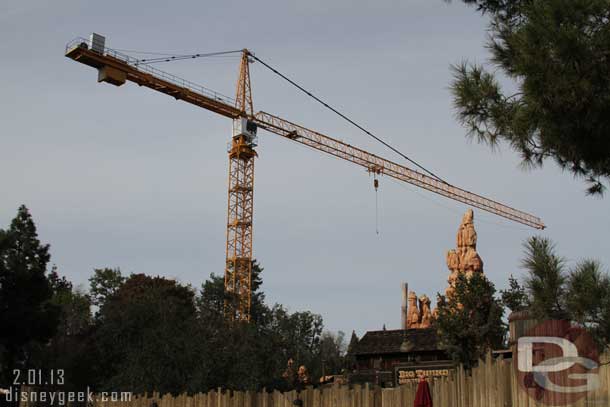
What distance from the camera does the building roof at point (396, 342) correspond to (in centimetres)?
4156

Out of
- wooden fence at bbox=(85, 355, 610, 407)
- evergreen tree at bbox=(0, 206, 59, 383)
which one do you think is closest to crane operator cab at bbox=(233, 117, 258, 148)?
evergreen tree at bbox=(0, 206, 59, 383)

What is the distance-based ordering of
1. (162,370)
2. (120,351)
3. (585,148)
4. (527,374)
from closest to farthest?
(585,148)
(527,374)
(162,370)
(120,351)

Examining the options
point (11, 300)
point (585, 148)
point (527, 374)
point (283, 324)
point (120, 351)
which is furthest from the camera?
point (283, 324)

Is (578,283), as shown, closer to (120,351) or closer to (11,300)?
(120,351)

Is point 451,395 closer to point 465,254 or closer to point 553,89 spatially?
point 553,89

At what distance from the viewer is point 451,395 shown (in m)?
11.8

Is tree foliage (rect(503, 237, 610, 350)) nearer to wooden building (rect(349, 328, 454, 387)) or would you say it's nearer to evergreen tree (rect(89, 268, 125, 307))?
wooden building (rect(349, 328, 454, 387))

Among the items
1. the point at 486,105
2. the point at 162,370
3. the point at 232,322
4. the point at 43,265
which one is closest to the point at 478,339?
the point at 232,322

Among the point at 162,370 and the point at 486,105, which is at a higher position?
the point at 486,105

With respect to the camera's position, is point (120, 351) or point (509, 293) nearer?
point (120, 351)

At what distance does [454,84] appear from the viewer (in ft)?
27.6

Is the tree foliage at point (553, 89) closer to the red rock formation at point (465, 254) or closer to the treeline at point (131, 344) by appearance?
the treeline at point (131, 344)

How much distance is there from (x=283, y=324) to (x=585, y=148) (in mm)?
49201
